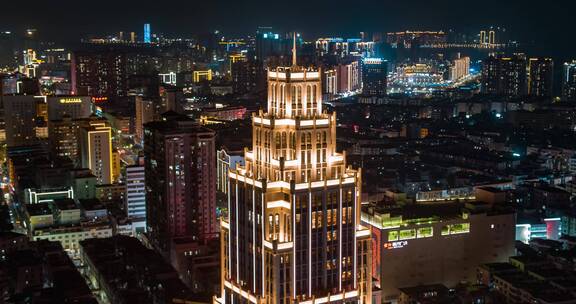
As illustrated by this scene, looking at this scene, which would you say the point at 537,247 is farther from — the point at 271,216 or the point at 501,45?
the point at 501,45

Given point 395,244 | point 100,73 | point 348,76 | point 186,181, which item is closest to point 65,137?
point 186,181

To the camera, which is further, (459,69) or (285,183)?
(459,69)

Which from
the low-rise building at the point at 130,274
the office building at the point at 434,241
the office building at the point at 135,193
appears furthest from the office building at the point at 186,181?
the office building at the point at 434,241

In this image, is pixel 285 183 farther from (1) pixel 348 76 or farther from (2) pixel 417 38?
(2) pixel 417 38

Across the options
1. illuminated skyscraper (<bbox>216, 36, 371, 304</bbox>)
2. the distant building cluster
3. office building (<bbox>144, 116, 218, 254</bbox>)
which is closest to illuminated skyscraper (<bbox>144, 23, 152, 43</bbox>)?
the distant building cluster

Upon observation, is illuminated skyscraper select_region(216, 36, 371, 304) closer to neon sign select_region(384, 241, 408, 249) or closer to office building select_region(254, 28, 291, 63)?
neon sign select_region(384, 241, 408, 249)
